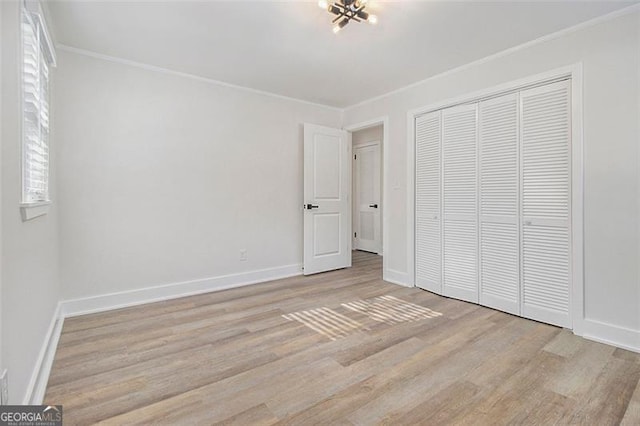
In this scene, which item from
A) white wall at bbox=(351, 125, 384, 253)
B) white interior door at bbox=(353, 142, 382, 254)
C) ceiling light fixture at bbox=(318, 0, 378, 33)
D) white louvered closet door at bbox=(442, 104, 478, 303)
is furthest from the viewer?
white interior door at bbox=(353, 142, 382, 254)

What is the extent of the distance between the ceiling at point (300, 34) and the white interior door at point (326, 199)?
3.69 ft

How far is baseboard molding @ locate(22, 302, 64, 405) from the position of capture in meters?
1.58

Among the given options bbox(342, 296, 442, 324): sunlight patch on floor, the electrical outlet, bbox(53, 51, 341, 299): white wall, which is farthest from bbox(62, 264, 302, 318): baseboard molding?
the electrical outlet

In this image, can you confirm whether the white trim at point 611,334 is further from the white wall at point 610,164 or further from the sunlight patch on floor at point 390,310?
the sunlight patch on floor at point 390,310

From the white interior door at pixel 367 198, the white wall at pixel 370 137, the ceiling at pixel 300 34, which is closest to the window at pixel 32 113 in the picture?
the ceiling at pixel 300 34

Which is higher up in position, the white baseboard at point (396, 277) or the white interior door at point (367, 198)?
the white interior door at point (367, 198)

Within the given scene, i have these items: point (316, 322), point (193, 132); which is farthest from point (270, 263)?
point (193, 132)

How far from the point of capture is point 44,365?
75.4 inches

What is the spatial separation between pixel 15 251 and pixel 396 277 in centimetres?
356

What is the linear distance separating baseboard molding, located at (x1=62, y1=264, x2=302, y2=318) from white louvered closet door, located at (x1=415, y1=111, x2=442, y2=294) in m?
1.71

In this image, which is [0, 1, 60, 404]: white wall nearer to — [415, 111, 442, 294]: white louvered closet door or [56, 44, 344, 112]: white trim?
[56, 44, 344, 112]: white trim

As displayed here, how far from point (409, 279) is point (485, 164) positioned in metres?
1.59

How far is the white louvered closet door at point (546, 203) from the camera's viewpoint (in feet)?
8.42

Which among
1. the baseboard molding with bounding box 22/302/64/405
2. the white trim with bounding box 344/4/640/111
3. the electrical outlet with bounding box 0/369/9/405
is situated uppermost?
the white trim with bounding box 344/4/640/111
